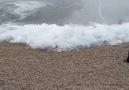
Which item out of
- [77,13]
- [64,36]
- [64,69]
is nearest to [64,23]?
[77,13]

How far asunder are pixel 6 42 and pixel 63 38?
6.48 ft

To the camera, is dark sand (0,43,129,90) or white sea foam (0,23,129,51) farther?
Answer: white sea foam (0,23,129,51)

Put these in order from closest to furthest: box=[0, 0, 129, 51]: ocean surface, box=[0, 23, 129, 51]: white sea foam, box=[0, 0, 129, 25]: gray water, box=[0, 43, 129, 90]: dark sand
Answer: box=[0, 43, 129, 90]: dark sand < box=[0, 23, 129, 51]: white sea foam < box=[0, 0, 129, 51]: ocean surface < box=[0, 0, 129, 25]: gray water

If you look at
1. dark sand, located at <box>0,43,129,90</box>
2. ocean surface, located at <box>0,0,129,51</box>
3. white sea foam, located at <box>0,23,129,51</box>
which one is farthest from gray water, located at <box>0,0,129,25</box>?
dark sand, located at <box>0,43,129,90</box>

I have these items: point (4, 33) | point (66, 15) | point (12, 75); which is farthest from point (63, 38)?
point (66, 15)

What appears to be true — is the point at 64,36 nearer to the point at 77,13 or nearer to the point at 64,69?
the point at 64,69

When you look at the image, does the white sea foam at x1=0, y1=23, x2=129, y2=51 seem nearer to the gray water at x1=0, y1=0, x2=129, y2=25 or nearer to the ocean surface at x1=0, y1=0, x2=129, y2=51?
the ocean surface at x1=0, y1=0, x2=129, y2=51

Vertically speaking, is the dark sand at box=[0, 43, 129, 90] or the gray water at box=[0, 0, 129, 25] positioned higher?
the gray water at box=[0, 0, 129, 25]

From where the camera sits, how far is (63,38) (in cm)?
973

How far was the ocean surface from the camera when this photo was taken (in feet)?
Answer: 32.1

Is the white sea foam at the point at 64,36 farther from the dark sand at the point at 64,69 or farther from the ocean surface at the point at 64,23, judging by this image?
the dark sand at the point at 64,69

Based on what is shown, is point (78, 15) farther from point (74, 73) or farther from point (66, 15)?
point (74, 73)

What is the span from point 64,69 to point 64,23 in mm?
5202

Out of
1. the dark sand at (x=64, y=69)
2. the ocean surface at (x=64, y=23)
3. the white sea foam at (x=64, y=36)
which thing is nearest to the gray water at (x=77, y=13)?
the ocean surface at (x=64, y=23)
